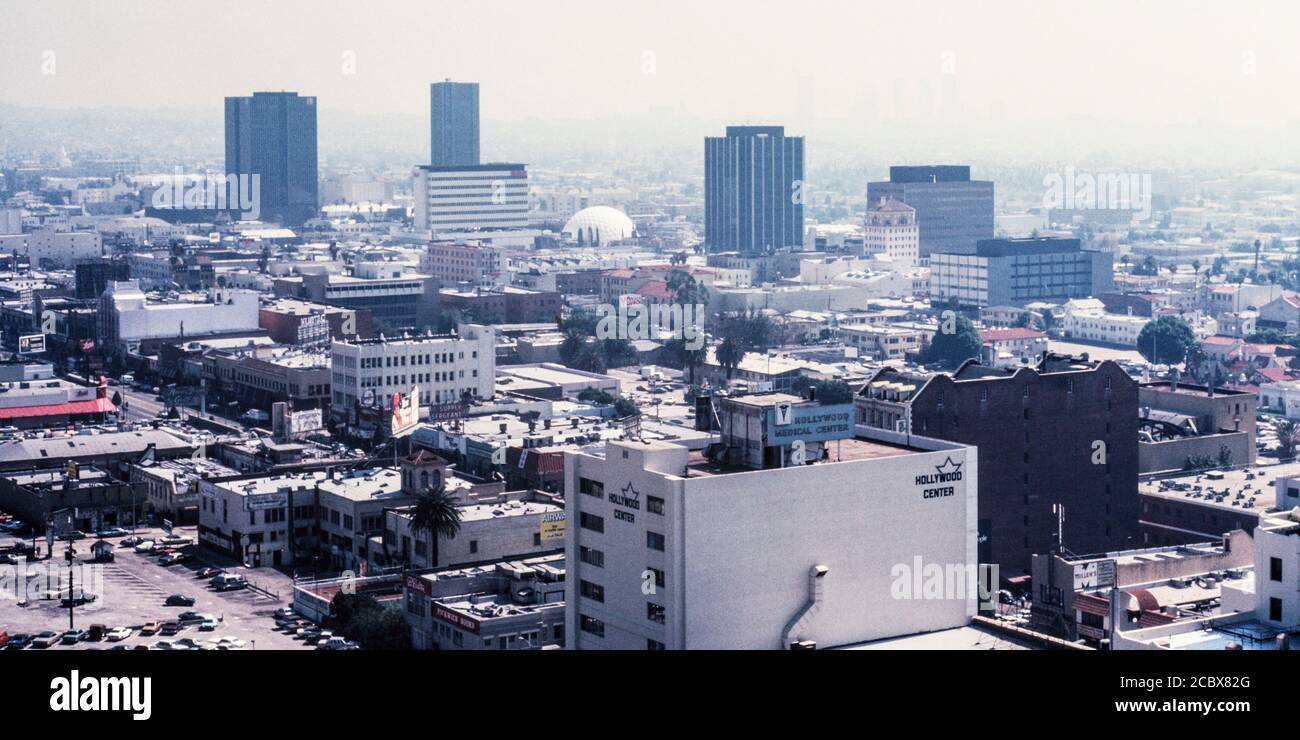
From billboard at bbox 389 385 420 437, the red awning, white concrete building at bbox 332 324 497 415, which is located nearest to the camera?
billboard at bbox 389 385 420 437

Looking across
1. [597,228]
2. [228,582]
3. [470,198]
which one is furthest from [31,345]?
[597,228]

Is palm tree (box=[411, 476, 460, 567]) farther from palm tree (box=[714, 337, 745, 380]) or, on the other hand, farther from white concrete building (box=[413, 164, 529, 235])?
white concrete building (box=[413, 164, 529, 235])

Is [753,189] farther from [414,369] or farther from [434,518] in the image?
[434,518]

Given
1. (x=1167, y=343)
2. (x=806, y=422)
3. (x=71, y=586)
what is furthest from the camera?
(x=1167, y=343)

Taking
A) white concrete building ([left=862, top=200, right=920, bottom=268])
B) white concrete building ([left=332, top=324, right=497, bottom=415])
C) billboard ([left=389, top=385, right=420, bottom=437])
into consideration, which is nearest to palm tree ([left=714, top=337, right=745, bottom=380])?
white concrete building ([left=332, top=324, right=497, bottom=415])

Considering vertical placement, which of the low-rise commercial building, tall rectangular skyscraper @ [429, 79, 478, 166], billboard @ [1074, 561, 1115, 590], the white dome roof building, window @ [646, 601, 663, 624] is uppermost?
tall rectangular skyscraper @ [429, 79, 478, 166]
